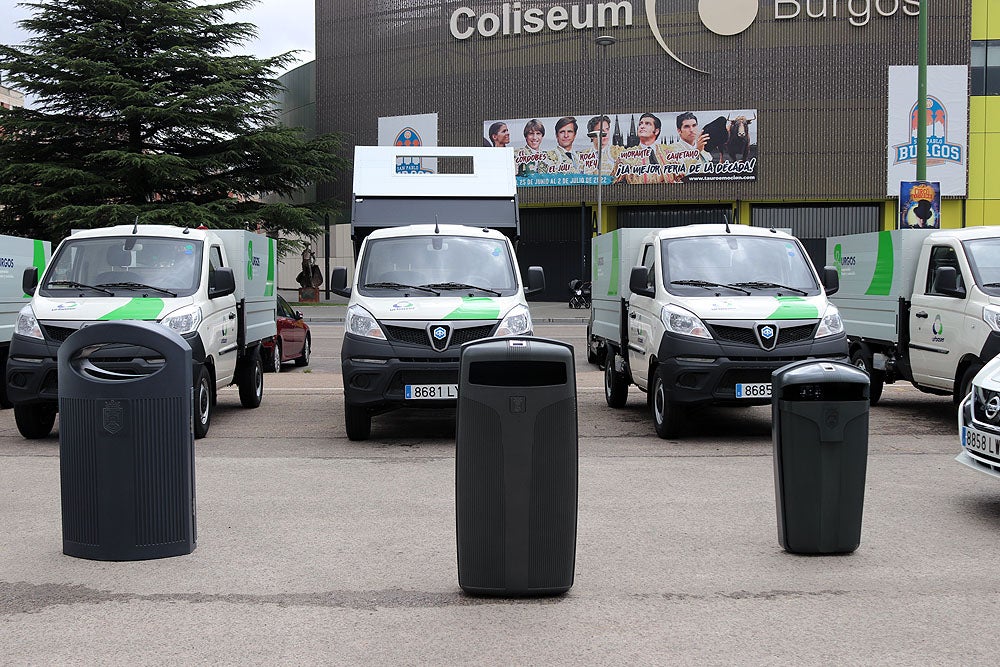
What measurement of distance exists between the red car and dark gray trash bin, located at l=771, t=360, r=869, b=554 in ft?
41.2

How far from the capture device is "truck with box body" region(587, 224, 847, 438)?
10.5 metres

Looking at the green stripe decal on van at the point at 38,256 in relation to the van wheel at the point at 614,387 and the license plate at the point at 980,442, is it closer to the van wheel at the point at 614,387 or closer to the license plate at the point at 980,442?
the van wheel at the point at 614,387

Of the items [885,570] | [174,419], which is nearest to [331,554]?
[174,419]

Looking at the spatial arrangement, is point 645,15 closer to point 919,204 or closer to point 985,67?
point 985,67

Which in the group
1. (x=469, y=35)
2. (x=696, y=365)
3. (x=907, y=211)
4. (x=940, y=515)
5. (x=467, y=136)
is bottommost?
(x=940, y=515)

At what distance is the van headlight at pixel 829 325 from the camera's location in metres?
10.8

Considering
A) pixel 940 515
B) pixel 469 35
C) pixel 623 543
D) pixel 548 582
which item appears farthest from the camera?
pixel 469 35

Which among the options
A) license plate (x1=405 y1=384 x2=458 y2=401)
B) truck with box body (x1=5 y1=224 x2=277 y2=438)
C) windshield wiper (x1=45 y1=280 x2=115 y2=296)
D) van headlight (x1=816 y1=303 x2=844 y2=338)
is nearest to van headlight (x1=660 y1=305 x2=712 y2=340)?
van headlight (x1=816 y1=303 x2=844 y2=338)

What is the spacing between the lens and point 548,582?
17.7ft

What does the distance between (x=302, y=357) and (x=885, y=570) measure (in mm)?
14541

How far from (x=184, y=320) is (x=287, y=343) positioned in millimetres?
8148

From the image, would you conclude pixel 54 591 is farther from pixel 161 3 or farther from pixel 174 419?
pixel 161 3

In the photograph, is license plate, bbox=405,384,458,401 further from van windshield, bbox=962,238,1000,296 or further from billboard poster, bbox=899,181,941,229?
billboard poster, bbox=899,181,941,229

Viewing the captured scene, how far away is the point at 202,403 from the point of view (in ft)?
35.5
